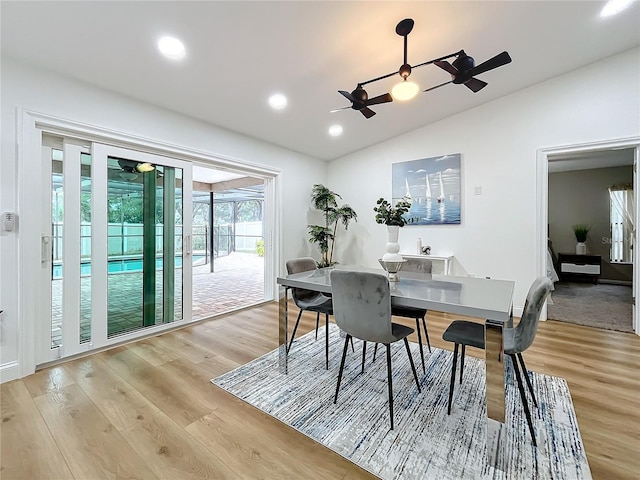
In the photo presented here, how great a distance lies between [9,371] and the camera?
7.59ft

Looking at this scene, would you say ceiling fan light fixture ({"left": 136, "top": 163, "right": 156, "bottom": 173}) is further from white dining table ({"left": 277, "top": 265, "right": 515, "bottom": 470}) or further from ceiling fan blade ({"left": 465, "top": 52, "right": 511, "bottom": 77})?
ceiling fan blade ({"left": 465, "top": 52, "right": 511, "bottom": 77})

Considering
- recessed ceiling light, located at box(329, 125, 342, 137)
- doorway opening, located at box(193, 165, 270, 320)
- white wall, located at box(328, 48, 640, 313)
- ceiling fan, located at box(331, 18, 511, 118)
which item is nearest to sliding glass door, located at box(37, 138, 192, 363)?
doorway opening, located at box(193, 165, 270, 320)

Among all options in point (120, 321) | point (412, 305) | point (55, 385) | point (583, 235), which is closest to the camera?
point (412, 305)

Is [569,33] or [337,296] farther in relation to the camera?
[569,33]

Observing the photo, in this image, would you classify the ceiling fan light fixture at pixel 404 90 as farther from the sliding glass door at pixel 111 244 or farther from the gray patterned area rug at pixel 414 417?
the sliding glass door at pixel 111 244

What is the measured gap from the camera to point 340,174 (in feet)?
18.2

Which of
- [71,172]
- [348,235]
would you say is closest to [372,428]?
[71,172]

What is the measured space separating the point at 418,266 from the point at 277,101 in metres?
2.43

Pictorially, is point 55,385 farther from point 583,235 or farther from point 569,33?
point 583,235

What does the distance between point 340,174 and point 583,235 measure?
5527 mm

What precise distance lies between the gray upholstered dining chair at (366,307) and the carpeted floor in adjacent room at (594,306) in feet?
11.0

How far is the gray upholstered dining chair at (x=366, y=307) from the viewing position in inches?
69.2

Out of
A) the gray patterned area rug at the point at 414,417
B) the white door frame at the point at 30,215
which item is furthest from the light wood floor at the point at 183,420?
the white door frame at the point at 30,215

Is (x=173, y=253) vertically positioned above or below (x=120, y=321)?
above
